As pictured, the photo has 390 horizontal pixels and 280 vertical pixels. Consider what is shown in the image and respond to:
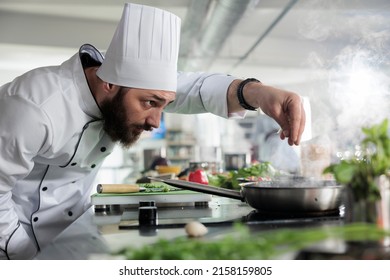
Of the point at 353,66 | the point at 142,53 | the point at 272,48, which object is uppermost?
the point at 272,48

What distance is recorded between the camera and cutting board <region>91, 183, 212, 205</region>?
134 cm

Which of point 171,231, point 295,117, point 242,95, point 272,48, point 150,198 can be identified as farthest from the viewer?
point 272,48

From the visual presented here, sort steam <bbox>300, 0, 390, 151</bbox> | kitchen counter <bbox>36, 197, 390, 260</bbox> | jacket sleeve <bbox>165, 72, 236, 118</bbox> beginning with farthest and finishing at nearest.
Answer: steam <bbox>300, 0, 390, 151</bbox> → jacket sleeve <bbox>165, 72, 236, 118</bbox> → kitchen counter <bbox>36, 197, 390, 260</bbox>

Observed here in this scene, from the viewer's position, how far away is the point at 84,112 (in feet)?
4.54

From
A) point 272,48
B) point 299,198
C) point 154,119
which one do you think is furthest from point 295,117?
point 272,48

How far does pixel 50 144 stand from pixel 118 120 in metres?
0.22

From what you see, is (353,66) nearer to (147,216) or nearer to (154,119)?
(154,119)

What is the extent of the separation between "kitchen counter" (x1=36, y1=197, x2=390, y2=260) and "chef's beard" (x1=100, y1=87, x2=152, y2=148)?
25 cm

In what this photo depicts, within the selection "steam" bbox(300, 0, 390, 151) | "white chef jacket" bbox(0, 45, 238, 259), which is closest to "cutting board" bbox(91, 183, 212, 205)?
"white chef jacket" bbox(0, 45, 238, 259)

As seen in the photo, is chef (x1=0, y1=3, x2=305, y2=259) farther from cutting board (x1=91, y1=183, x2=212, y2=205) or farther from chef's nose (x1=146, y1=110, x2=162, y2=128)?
cutting board (x1=91, y1=183, x2=212, y2=205)

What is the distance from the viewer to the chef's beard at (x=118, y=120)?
1.38 metres

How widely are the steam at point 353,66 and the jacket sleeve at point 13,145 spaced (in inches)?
50.4
